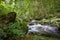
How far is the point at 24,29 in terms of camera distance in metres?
10.3

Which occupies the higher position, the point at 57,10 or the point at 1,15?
the point at 1,15

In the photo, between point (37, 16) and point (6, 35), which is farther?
point (37, 16)

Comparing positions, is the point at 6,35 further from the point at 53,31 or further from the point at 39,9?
the point at 39,9

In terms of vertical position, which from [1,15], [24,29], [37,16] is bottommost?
[37,16]

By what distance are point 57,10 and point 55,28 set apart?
6520 mm

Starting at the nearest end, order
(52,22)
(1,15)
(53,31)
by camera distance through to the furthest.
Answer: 1. (1,15)
2. (53,31)
3. (52,22)

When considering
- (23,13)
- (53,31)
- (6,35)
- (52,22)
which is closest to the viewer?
(6,35)

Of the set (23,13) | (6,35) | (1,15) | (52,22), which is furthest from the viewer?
(23,13)

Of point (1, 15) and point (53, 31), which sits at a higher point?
point (1, 15)

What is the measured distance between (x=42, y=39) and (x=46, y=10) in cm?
921

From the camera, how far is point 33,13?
64.1 feet

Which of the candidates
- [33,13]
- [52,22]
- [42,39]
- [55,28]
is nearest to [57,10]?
[33,13]

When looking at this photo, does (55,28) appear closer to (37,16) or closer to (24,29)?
(24,29)

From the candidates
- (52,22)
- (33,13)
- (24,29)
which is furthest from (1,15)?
(33,13)
